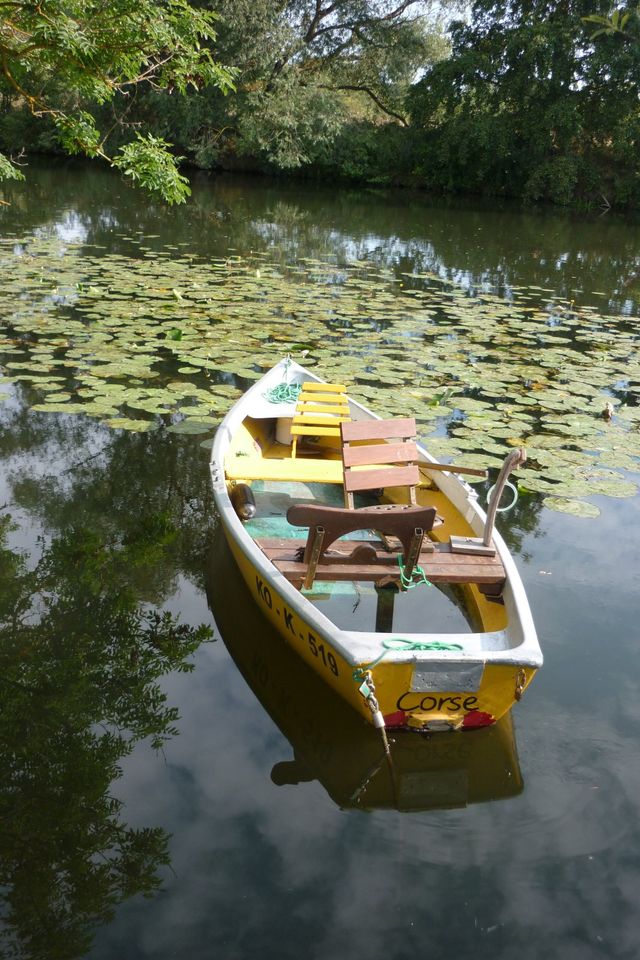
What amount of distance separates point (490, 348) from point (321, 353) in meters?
1.57

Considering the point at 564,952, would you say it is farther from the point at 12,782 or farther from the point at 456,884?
the point at 12,782

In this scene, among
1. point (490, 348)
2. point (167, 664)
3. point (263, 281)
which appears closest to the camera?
point (167, 664)

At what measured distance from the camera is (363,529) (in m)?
2.71

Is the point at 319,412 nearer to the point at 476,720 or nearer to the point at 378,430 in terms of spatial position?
the point at 378,430

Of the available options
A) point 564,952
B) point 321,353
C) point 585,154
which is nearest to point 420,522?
point 564,952

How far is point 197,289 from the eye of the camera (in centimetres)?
782

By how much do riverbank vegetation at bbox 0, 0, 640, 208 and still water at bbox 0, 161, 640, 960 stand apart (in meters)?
15.8

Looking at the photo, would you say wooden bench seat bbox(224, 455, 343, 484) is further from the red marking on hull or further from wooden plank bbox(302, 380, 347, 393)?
the red marking on hull

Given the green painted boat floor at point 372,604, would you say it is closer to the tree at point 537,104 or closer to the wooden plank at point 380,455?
the wooden plank at point 380,455

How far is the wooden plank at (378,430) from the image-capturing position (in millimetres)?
3518

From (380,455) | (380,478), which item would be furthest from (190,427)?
(380,478)

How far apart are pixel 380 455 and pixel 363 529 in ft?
2.38

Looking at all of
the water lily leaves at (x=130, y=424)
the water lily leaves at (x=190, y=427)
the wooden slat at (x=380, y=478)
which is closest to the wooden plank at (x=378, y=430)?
the wooden slat at (x=380, y=478)

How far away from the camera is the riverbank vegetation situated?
63.2 feet
